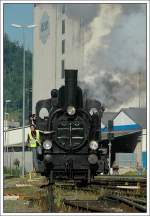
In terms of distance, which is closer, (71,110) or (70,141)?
(71,110)

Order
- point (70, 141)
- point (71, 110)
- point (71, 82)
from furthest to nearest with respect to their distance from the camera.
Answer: point (70, 141) < point (71, 110) < point (71, 82)

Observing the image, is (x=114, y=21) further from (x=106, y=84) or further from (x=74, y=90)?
(x=106, y=84)

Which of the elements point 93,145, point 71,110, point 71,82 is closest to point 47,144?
point 71,110

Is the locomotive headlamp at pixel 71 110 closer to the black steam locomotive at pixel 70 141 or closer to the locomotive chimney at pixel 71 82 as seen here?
the black steam locomotive at pixel 70 141

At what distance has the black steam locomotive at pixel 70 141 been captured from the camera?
12719 millimetres

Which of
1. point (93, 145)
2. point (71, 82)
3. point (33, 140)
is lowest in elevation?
point (93, 145)

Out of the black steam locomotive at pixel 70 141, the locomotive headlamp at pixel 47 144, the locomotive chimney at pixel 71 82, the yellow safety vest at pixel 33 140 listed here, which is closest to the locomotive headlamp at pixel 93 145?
the black steam locomotive at pixel 70 141

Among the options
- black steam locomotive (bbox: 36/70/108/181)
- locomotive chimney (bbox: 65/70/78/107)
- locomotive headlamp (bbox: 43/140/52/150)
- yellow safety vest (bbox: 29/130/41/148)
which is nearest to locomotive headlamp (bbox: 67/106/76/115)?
black steam locomotive (bbox: 36/70/108/181)

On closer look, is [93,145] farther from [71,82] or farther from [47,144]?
[71,82]

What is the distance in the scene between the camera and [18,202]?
398 inches

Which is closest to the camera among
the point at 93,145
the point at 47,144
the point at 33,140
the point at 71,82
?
the point at 71,82

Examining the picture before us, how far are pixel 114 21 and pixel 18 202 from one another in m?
7.35

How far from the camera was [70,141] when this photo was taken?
13047 mm

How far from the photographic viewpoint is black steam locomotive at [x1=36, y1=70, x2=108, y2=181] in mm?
12719
